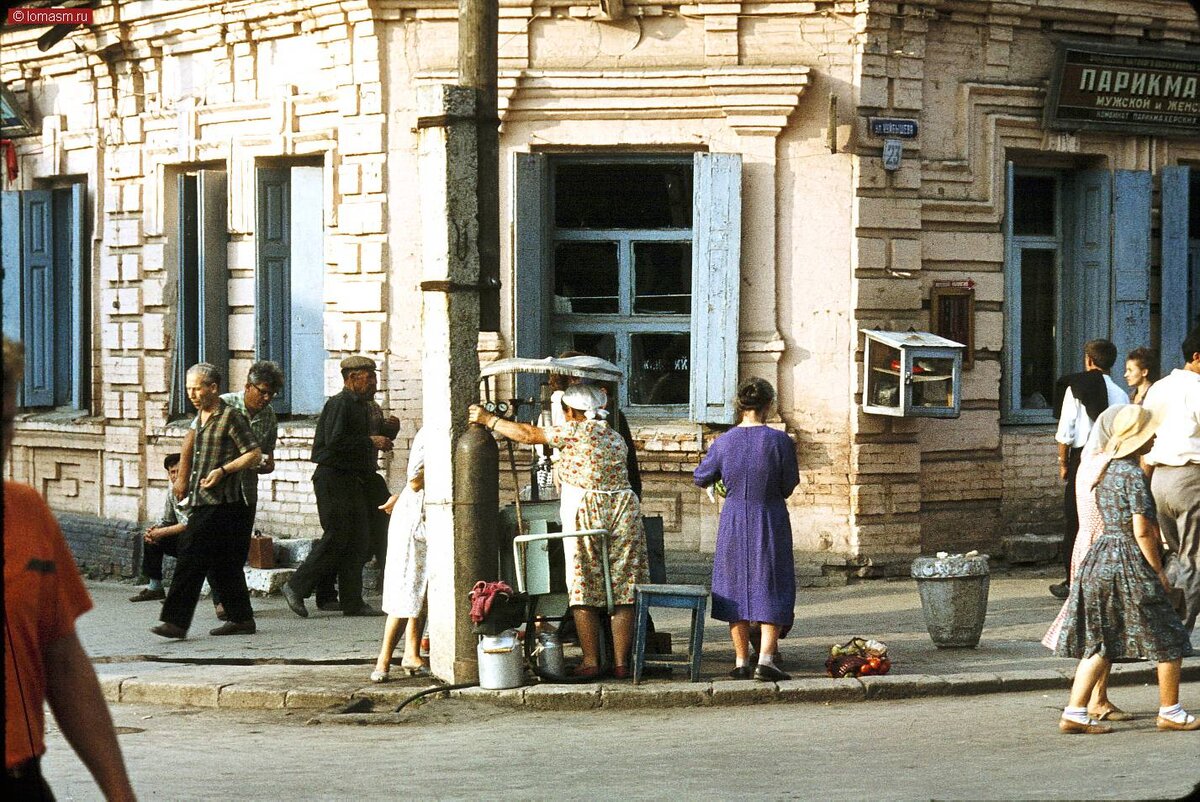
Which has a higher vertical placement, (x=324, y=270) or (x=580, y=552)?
(x=324, y=270)

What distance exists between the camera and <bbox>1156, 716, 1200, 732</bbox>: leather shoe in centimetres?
807

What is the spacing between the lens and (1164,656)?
7977 mm

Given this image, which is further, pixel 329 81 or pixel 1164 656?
pixel 329 81

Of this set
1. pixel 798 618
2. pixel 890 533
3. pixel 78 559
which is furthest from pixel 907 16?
pixel 78 559

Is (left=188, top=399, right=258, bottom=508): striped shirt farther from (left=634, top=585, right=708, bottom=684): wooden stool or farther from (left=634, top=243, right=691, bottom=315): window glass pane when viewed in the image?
(left=634, top=243, right=691, bottom=315): window glass pane

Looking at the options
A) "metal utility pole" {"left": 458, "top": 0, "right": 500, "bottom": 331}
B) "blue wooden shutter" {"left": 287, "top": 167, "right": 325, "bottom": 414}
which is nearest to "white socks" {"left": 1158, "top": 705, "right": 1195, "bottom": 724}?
"metal utility pole" {"left": 458, "top": 0, "right": 500, "bottom": 331}

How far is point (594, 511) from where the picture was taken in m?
9.38

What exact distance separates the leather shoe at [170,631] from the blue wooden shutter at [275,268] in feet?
13.5

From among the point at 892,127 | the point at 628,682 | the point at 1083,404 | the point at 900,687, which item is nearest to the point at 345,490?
the point at 628,682

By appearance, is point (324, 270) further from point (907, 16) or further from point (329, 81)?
point (907, 16)

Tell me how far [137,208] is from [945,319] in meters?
7.71

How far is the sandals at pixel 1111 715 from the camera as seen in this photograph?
8.28m

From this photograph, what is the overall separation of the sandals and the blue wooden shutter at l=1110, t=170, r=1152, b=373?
715 centimetres

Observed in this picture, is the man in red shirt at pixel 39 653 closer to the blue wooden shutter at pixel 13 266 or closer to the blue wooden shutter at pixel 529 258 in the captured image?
the blue wooden shutter at pixel 529 258
